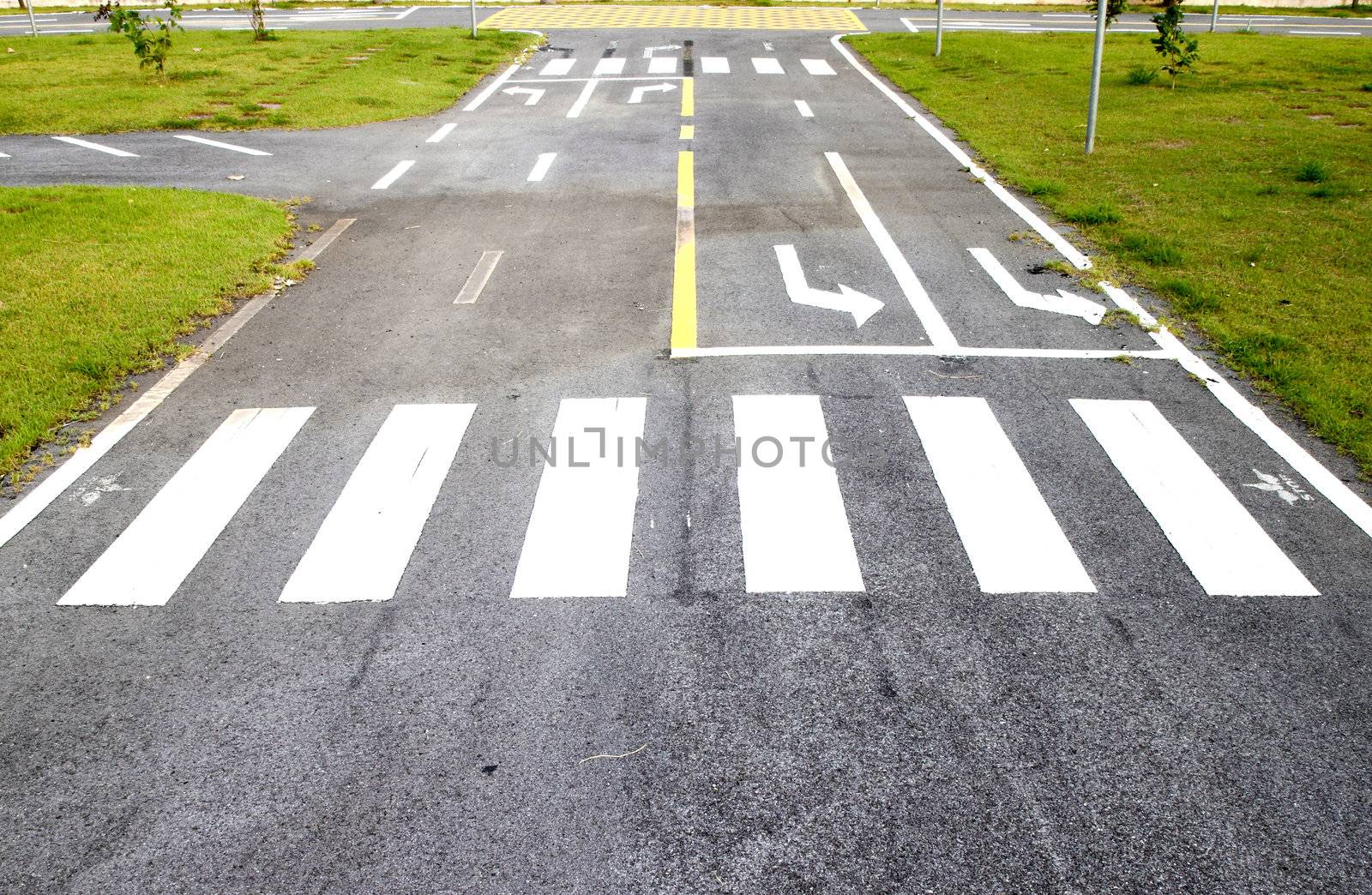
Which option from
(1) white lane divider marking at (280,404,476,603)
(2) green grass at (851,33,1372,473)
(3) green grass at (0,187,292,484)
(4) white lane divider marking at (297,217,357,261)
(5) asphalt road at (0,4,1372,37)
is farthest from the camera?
(5) asphalt road at (0,4,1372,37)

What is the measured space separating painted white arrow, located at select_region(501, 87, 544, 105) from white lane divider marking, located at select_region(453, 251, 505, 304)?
10.0m

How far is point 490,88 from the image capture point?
2053 cm

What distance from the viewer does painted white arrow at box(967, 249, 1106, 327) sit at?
877 centimetres

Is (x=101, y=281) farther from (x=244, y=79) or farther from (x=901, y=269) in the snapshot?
(x=244, y=79)

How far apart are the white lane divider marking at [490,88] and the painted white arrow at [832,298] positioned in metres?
11.0

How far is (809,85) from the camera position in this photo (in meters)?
20.8

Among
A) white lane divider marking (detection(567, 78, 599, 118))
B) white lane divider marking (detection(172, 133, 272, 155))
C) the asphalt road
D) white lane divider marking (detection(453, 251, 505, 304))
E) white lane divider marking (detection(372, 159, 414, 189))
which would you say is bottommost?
white lane divider marking (detection(453, 251, 505, 304))

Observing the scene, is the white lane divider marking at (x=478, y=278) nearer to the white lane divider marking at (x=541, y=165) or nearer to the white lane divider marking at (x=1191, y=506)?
the white lane divider marking at (x=541, y=165)

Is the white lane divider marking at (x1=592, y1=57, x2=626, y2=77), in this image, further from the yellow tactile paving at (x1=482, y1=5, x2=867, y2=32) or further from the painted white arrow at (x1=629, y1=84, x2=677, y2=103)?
the yellow tactile paving at (x1=482, y1=5, x2=867, y2=32)

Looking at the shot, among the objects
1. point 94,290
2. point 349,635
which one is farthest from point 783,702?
point 94,290

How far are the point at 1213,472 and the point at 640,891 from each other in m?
4.65

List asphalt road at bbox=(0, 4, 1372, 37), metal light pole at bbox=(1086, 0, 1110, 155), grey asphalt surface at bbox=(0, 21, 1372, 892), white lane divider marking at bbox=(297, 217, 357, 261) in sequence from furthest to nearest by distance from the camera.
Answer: asphalt road at bbox=(0, 4, 1372, 37)
metal light pole at bbox=(1086, 0, 1110, 155)
white lane divider marking at bbox=(297, 217, 357, 261)
grey asphalt surface at bbox=(0, 21, 1372, 892)

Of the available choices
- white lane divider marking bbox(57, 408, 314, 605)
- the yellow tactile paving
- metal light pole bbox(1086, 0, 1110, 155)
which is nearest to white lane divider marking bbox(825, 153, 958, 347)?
metal light pole bbox(1086, 0, 1110, 155)

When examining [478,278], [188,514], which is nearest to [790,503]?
[188,514]
